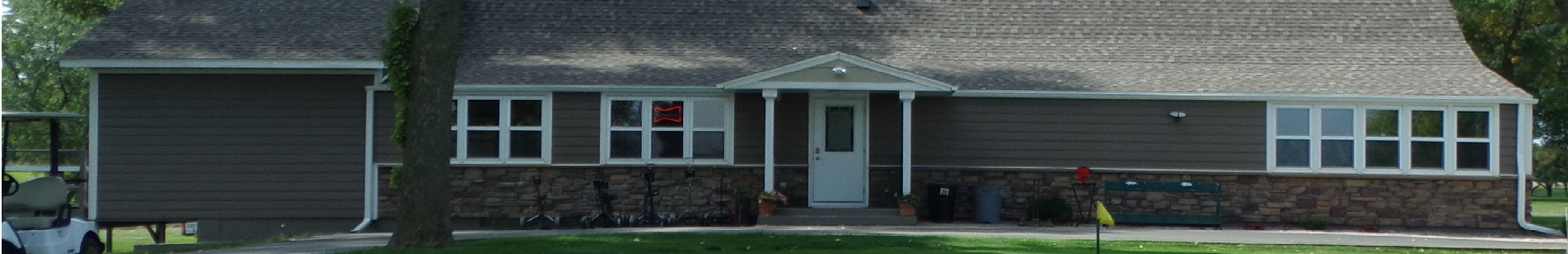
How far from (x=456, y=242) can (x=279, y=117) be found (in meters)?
5.66

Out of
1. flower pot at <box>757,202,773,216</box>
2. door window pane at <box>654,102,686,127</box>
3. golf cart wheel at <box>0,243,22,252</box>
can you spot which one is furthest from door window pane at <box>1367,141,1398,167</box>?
golf cart wheel at <box>0,243,22,252</box>

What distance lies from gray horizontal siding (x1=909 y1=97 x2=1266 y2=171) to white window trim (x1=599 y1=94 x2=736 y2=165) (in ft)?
7.02

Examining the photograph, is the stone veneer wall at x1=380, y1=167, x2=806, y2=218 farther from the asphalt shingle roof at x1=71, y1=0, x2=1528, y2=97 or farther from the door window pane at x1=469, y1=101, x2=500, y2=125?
the asphalt shingle roof at x1=71, y1=0, x2=1528, y2=97

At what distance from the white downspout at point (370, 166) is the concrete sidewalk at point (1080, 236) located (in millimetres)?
927

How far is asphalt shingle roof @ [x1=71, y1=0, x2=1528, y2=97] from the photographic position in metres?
18.0

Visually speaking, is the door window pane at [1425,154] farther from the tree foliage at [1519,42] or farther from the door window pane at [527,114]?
the door window pane at [527,114]

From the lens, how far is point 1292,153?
18078mm

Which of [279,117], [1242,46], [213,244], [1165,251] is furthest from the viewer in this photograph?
[1242,46]

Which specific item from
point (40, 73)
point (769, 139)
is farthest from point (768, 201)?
point (40, 73)

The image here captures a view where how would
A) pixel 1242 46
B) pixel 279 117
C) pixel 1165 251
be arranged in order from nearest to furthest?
pixel 1165 251 → pixel 279 117 → pixel 1242 46

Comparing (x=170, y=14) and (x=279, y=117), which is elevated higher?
(x=170, y=14)

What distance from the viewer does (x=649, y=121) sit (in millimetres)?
18031

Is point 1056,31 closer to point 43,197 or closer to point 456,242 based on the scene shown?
point 456,242

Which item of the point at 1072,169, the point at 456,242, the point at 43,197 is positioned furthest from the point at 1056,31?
the point at 43,197
